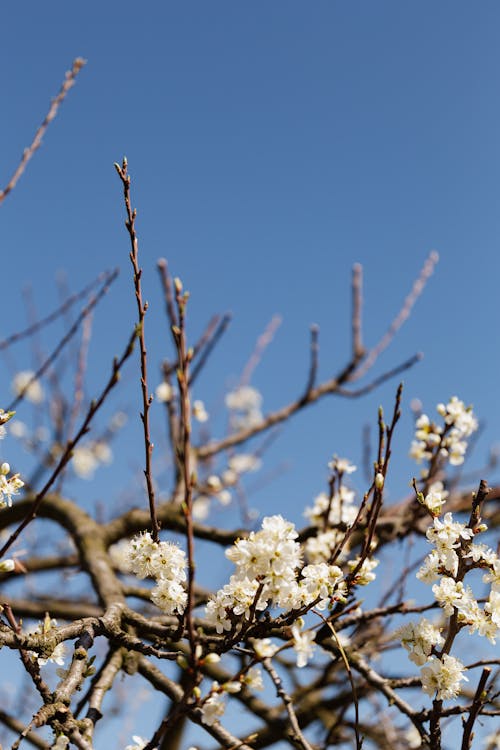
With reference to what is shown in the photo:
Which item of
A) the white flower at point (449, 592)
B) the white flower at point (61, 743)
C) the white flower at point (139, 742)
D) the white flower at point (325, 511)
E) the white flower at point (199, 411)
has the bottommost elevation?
the white flower at point (61, 743)

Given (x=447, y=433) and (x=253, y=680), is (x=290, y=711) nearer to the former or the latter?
(x=253, y=680)

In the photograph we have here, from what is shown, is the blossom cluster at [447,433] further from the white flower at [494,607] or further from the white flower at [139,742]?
the white flower at [139,742]

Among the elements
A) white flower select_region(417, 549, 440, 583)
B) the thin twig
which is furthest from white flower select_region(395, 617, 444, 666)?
the thin twig

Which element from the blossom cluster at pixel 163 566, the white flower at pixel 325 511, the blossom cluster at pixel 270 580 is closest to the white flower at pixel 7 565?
the blossom cluster at pixel 163 566

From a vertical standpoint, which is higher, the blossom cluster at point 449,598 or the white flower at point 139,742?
the blossom cluster at point 449,598

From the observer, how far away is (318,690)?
409cm

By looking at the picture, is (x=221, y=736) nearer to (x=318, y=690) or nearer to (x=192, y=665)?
(x=192, y=665)

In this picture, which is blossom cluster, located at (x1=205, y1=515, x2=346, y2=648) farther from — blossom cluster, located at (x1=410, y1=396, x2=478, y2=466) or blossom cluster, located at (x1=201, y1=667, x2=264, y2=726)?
blossom cluster, located at (x1=410, y1=396, x2=478, y2=466)

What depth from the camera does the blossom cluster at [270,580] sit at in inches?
60.6

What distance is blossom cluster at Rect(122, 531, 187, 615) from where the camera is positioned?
1792 millimetres

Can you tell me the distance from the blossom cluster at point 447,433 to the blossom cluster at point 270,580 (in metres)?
1.54

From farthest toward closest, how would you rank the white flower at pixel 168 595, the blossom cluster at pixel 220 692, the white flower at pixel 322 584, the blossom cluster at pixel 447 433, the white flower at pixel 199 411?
the white flower at pixel 199 411 < the blossom cluster at pixel 447 433 < the white flower at pixel 168 595 < the white flower at pixel 322 584 < the blossom cluster at pixel 220 692

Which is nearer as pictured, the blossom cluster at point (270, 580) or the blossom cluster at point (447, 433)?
the blossom cluster at point (270, 580)

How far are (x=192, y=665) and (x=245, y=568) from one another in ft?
1.10
